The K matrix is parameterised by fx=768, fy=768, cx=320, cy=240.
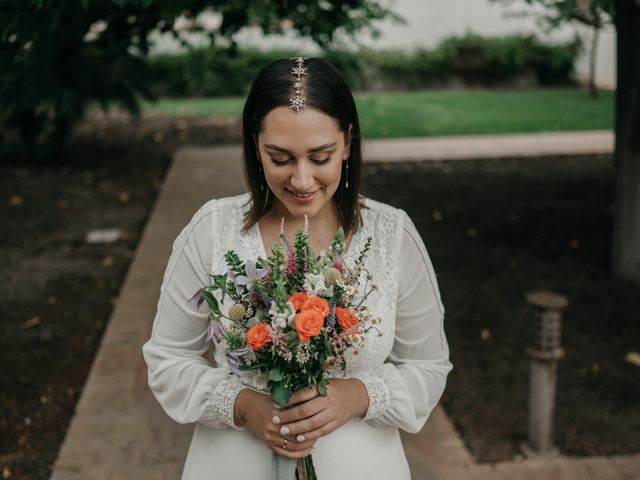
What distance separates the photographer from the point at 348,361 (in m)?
2.08

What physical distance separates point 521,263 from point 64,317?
3.81 m

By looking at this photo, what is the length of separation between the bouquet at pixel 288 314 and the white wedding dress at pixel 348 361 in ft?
0.92

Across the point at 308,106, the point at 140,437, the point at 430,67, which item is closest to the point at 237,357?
the point at 308,106

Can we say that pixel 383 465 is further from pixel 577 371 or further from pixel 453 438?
pixel 577 371

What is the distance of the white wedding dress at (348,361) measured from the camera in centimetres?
206

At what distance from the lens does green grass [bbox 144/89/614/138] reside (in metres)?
13.8

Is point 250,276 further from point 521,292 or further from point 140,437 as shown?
point 521,292

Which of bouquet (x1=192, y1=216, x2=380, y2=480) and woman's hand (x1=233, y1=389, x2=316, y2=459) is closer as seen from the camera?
bouquet (x1=192, y1=216, x2=380, y2=480)

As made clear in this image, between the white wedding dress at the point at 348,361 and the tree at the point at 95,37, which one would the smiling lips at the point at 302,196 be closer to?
the white wedding dress at the point at 348,361

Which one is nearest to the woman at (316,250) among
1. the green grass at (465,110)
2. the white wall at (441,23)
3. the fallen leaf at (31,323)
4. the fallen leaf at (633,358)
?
the fallen leaf at (633,358)

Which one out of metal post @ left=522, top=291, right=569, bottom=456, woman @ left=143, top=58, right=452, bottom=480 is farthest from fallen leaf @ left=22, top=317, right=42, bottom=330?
woman @ left=143, top=58, right=452, bottom=480

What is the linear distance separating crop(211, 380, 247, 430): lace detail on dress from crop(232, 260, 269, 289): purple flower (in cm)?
40

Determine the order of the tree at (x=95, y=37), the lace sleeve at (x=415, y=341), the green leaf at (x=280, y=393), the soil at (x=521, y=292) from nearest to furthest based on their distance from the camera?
the green leaf at (x=280, y=393)
the lace sleeve at (x=415, y=341)
the tree at (x=95, y=37)
the soil at (x=521, y=292)

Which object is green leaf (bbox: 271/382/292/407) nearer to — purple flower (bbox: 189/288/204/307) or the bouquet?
the bouquet
